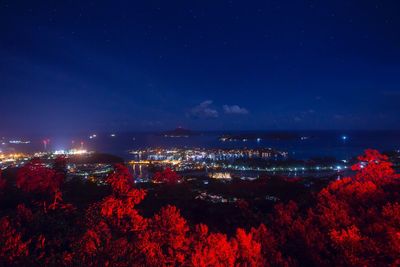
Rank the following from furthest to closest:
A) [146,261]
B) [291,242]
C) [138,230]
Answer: [291,242], [138,230], [146,261]

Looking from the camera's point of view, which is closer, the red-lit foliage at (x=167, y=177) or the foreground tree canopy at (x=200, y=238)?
the foreground tree canopy at (x=200, y=238)

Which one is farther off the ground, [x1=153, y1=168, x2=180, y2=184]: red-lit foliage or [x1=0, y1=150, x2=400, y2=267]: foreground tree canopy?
[x1=0, y1=150, x2=400, y2=267]: foreground tree canopy

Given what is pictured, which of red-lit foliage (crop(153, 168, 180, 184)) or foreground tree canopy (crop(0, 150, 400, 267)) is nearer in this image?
foreground tree canopy (crop(0, 150, 400, 267))

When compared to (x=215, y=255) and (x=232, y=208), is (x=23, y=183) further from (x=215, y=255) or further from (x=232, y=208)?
(x=215, y=255)

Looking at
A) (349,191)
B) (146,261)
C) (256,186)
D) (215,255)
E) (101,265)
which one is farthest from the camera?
(256,186)

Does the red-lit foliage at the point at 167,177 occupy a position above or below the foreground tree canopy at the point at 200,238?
below

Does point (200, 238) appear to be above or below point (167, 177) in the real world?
above

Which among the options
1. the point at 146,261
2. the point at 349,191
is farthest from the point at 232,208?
the point at 146,261

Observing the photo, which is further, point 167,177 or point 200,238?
point 167,177
